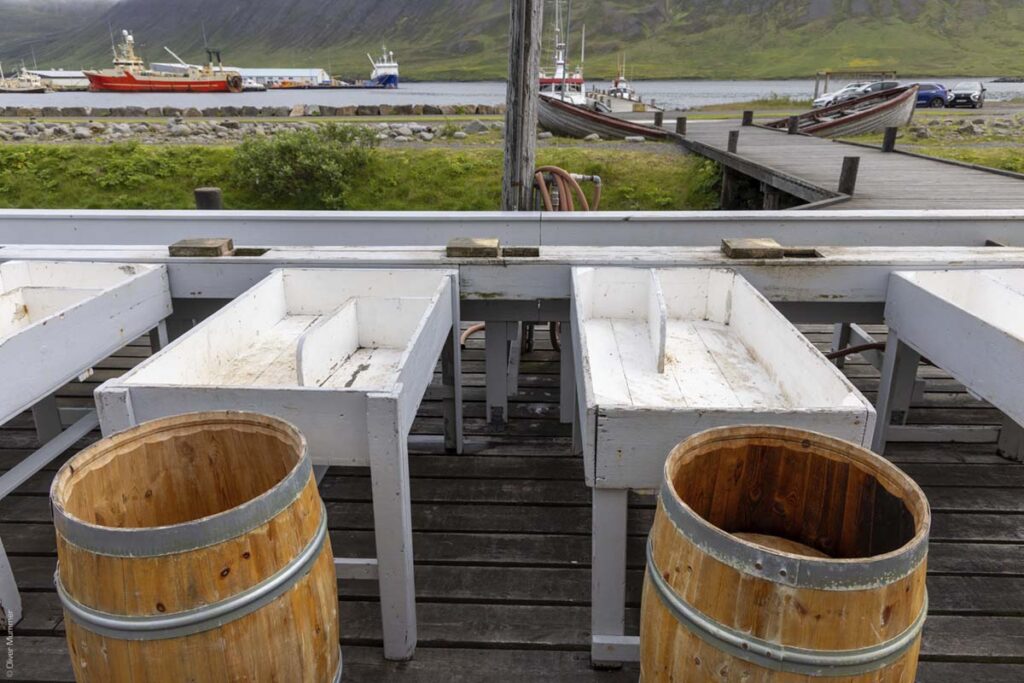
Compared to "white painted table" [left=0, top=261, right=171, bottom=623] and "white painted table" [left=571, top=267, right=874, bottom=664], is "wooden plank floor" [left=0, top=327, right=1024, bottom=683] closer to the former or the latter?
"white painted table" [left=0, top=261, right=171, bottom=623]

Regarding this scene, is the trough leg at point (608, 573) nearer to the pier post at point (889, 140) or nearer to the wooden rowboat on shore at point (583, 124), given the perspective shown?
the pier post at point (889, 140)

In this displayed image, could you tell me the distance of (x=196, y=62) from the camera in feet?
603

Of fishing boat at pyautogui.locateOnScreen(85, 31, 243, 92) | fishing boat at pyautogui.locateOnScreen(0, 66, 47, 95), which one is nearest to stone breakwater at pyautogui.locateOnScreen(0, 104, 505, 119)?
fishing boat at pyautogui.locateOnScreen(85, 31, 243, 92)

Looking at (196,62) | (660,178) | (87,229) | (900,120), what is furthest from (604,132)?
(196,62)

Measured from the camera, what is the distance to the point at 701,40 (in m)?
144

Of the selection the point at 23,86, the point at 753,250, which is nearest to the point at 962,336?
the point at 753,250

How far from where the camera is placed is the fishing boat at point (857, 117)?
20.4m

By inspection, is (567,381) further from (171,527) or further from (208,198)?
(208,198)

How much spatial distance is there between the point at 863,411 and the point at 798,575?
87cm

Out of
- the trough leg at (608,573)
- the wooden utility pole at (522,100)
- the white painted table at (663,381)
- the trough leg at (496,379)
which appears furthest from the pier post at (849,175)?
the trough leg at (608,573)

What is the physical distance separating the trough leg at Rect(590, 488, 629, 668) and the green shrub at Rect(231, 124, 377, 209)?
15.9 metres

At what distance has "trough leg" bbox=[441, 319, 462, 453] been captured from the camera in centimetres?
383

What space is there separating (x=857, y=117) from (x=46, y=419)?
22727 millimetres

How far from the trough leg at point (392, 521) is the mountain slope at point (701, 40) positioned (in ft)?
419
